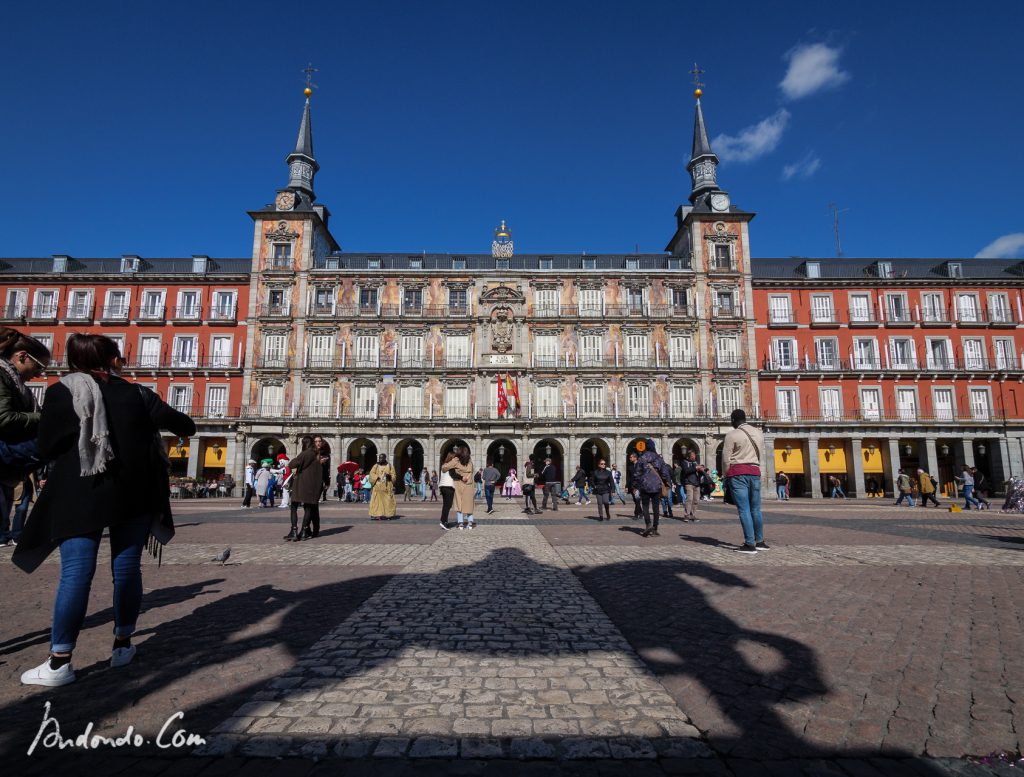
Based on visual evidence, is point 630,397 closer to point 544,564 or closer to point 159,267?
point 544,564

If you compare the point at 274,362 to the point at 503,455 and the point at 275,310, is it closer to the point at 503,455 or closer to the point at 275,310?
the point at 275,310

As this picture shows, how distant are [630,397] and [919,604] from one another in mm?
29136

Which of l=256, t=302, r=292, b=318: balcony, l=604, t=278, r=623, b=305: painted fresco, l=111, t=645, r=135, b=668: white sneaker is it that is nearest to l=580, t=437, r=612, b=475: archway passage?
l=604, t=278, r=623, b=305: painted fresco

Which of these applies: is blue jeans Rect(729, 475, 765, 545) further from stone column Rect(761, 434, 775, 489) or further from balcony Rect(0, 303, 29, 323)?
balcony Rect(0, 303, 29, 323)

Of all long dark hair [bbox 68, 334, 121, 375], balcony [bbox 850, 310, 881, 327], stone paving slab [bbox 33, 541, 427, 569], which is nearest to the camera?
long dark hair [bbox 68, 334, 121, 375]

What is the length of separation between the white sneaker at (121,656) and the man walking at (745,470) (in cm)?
669

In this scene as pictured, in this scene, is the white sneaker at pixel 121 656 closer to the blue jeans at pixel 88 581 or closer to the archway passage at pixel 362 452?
the blue jeans at pixel 88 581

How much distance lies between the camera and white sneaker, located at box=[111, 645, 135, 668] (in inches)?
122

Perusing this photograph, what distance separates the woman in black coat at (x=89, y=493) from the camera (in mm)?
2941

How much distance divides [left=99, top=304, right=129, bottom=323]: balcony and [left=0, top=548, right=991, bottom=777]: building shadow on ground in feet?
120

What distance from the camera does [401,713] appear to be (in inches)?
97.8

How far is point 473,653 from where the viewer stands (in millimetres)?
3365

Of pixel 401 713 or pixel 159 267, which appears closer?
pixel 401 713

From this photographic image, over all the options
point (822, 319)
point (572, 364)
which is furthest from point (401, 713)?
point (822, 319)
